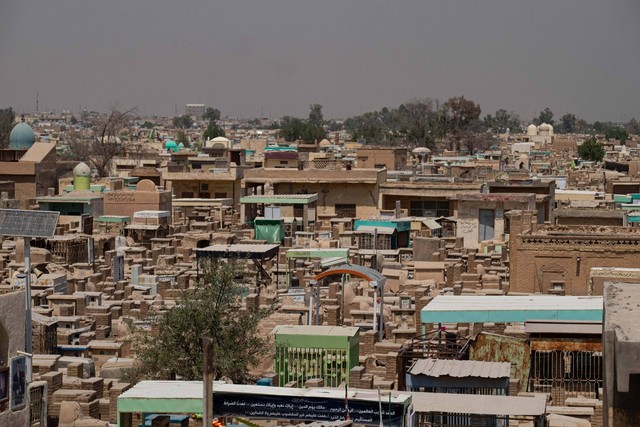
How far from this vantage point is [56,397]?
1406 cm

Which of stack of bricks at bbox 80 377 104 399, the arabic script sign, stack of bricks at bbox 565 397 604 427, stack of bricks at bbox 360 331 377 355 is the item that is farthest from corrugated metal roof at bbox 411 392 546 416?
stack of bricks at bbox 360 331 377 355

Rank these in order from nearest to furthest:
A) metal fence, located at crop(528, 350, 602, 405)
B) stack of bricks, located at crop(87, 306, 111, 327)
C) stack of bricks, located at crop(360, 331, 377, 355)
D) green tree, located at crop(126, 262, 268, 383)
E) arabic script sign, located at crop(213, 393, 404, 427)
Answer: arabic script sign, located at crop(213, 393, 404, 427) → metal fence, located at crop(528, 350, 602, 405) → green tree, located at crop(126, 262, 268, 383) → stack of bricks, located at crop(360, 331, 377, 355) → stack of bricks, located at crop(87, 306, 111, 327)

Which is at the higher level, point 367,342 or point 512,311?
point 512,311

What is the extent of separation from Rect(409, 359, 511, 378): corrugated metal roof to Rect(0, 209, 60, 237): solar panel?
18.6ft

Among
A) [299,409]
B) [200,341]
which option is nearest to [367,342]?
[200,341]

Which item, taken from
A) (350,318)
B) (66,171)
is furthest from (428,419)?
(66,171)

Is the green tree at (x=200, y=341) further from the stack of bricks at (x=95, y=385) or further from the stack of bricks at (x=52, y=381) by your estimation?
the stack of bricks at (x=52, y=381)

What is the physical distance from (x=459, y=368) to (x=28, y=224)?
649cm

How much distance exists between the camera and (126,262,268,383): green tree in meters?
15.3

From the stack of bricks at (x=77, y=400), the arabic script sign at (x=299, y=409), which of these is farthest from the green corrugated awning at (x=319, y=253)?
the arabic script sign at (x=299, y=409)

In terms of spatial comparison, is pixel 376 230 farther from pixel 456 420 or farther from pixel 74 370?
pixel 456 420

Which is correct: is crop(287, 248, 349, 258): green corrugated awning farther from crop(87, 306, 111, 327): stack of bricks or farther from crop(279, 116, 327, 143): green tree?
crop(279, 116, 327, 143): green tree

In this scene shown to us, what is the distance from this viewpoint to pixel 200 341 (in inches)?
610

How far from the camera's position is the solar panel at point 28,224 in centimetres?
1650
